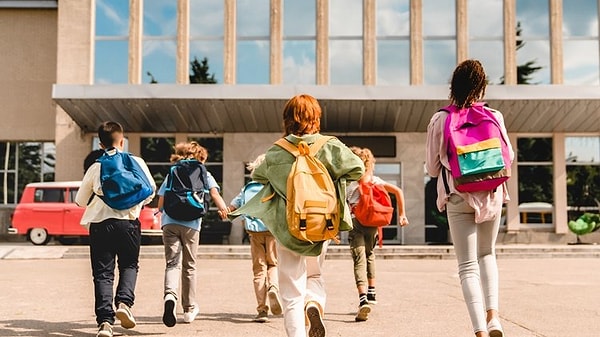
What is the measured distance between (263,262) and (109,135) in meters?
2.12

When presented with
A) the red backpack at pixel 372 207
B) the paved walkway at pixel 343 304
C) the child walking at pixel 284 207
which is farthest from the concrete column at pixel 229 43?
the child walking at pixel 284 207

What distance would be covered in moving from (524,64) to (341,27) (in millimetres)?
6239

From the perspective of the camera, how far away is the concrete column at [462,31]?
26.2m

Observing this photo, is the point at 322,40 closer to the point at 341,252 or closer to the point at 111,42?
the point at 111,42

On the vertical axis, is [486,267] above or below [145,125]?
below

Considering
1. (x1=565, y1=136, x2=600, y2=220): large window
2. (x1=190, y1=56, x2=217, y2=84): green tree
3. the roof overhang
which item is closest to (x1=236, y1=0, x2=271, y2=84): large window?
(x1=190, y1=56, x2=217, y2=84): green tree

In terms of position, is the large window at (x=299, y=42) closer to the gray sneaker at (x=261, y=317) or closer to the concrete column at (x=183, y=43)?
the concrete column at (x=183, y=43)

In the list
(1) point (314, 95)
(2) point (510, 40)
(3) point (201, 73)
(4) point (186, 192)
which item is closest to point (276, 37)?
(3) point (201, 73)

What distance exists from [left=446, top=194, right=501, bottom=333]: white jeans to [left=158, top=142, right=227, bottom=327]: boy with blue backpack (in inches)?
105

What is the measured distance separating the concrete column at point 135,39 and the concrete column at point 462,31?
1067cm

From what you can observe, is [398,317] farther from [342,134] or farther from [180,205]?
[342,134]

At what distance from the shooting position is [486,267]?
5.21 metres

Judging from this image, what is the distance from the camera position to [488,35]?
26359 millimetres

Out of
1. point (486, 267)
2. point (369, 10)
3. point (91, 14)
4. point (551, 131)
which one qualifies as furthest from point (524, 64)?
point (486, 267)
